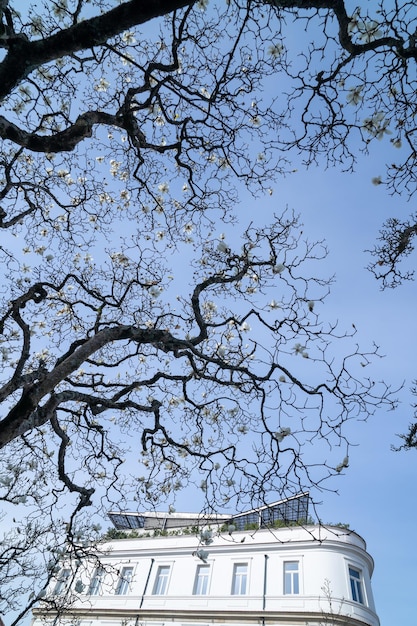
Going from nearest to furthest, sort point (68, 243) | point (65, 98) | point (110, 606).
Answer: point (65, 98) → point (68, 243) → point (110, 606)

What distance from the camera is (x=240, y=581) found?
72.4ft

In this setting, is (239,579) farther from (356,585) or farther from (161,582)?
(356,585)

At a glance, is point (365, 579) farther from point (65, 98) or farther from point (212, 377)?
point (65, 98)

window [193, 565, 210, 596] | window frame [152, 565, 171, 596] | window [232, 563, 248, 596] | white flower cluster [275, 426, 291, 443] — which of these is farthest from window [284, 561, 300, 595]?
white flower cluster [275, 426, 291, 443]

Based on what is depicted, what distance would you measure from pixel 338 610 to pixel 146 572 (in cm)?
1180

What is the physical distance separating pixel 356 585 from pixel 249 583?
16.8 ft

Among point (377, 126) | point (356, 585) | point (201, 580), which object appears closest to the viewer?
point (377, 126)

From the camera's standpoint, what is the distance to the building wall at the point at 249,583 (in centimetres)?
1922

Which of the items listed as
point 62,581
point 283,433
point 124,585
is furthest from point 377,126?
point 124,585

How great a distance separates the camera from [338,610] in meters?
18.3

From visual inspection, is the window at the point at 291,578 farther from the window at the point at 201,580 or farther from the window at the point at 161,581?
the window at the point at 161,581

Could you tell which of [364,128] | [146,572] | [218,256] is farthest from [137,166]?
[146,572]

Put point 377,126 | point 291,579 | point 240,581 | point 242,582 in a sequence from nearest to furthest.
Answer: point 377,126, point 291,579, point 242,582, point 240,581

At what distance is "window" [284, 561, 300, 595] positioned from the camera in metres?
20.2
